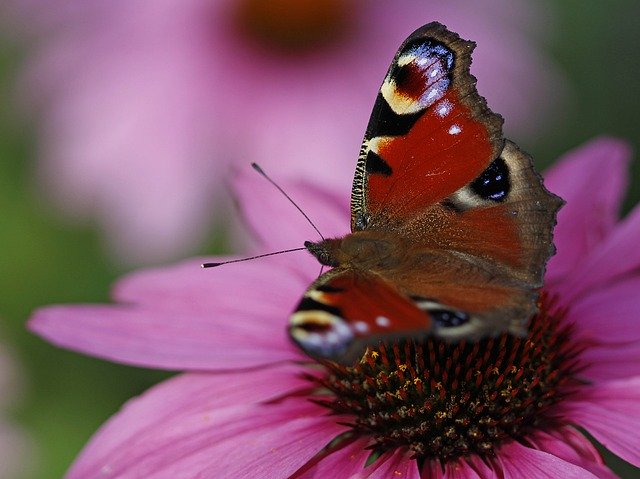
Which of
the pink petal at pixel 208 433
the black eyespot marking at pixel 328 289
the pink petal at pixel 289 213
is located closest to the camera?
the black eyespot marking at pixel 328 289

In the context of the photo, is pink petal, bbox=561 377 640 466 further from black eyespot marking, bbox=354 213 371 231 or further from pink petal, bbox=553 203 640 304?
black eyespot marking, bbox=354 213 371 231

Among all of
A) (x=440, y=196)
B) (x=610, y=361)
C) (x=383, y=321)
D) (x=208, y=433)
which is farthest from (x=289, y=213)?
(x=383, y=321)

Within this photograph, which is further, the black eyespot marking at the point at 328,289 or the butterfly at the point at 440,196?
the butterfly at the point at 440,196

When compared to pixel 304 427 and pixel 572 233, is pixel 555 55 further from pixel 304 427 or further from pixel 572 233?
pixel 304 427

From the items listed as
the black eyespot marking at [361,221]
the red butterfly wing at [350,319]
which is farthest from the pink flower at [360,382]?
the red butterfly wing at [350,319]

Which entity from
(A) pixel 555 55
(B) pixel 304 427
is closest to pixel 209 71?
(A) pixel 555 55

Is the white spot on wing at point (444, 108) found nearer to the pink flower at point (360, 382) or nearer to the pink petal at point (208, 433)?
the pink flower at point (360, 382)

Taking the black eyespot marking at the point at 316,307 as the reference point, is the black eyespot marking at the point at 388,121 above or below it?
above
